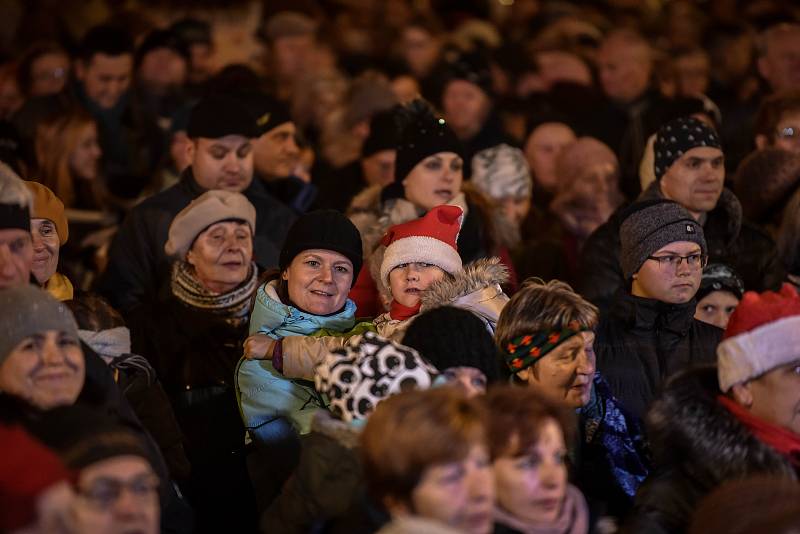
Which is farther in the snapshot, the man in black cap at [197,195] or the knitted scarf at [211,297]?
the man in black cap at [197,195]

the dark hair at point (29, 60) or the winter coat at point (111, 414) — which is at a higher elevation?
the dark hair at point (29, 60)

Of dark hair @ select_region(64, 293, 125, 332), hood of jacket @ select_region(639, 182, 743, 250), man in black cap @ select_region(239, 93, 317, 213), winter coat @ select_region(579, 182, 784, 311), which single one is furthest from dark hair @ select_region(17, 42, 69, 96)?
dark hair @ select_region(64, 293, 125, 332)

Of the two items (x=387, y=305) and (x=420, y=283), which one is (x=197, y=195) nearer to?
(x=387, y=305)

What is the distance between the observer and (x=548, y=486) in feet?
16.7

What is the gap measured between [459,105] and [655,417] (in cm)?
588

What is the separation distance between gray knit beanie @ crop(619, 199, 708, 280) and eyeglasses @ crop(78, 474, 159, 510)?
10.0 feet

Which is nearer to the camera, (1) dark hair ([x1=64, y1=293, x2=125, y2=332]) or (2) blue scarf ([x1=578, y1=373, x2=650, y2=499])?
(1) dark hair ([x1=64, y1=293, x2=125, y2=332])

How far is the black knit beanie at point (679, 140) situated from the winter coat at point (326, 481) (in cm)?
320

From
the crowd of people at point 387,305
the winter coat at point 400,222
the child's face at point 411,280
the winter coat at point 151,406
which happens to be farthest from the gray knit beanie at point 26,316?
the winter coat at point 400,222

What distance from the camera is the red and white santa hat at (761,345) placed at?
5723 millimetres

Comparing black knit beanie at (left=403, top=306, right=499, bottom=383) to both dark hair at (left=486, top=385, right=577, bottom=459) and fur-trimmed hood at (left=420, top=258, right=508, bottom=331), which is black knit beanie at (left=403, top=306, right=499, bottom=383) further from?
fur-trimmed hood at (left=420, top=258, right=508, bottom=331)

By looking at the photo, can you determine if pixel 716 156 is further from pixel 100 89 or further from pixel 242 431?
pixel 100 89

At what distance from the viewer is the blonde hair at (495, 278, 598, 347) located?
6242 millimetres

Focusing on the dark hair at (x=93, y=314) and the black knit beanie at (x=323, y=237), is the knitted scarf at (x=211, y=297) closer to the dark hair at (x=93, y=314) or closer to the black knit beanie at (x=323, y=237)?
the black knit beanie at (x=323, y=237)
